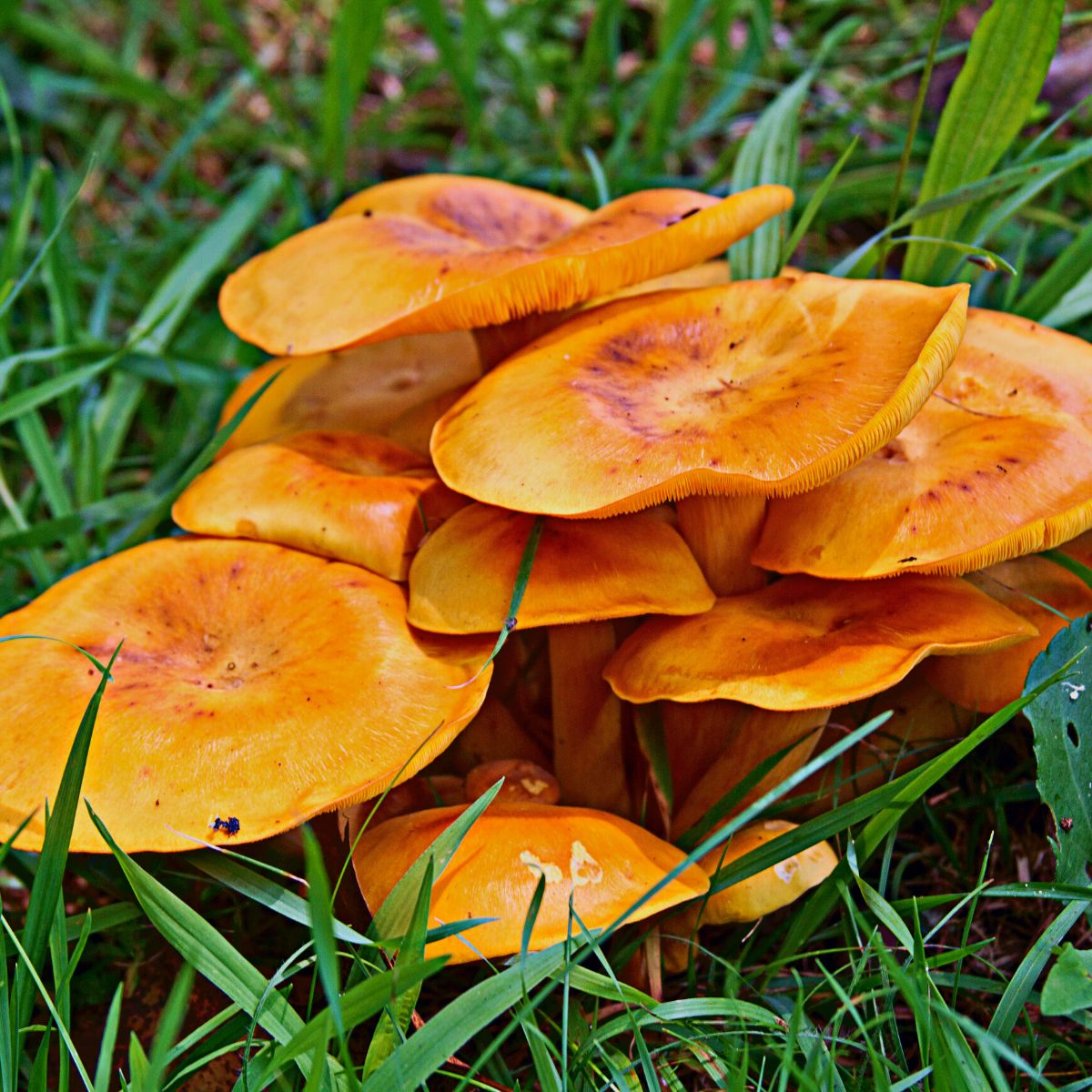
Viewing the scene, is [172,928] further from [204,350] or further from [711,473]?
[204,350]

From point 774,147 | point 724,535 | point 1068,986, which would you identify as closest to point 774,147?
point 774,147

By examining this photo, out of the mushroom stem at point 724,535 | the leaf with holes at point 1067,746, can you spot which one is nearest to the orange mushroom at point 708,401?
the mushroom stem at point 724,535

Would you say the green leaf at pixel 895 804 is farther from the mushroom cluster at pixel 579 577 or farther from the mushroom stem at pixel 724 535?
the mushroom stem at pixel 724 535

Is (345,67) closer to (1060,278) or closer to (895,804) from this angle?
(1060,278)

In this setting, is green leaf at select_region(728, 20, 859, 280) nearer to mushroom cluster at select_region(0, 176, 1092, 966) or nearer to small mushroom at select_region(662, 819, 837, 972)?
mushroom cluster at select_region(0, 176, 1092, 966)

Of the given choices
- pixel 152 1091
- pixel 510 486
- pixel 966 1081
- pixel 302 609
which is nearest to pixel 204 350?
pixel 302 609

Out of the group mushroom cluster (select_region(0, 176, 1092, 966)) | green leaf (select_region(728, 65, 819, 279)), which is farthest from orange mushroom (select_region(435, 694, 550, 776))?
green leaf (select_region(728, 65, 819, 279))
